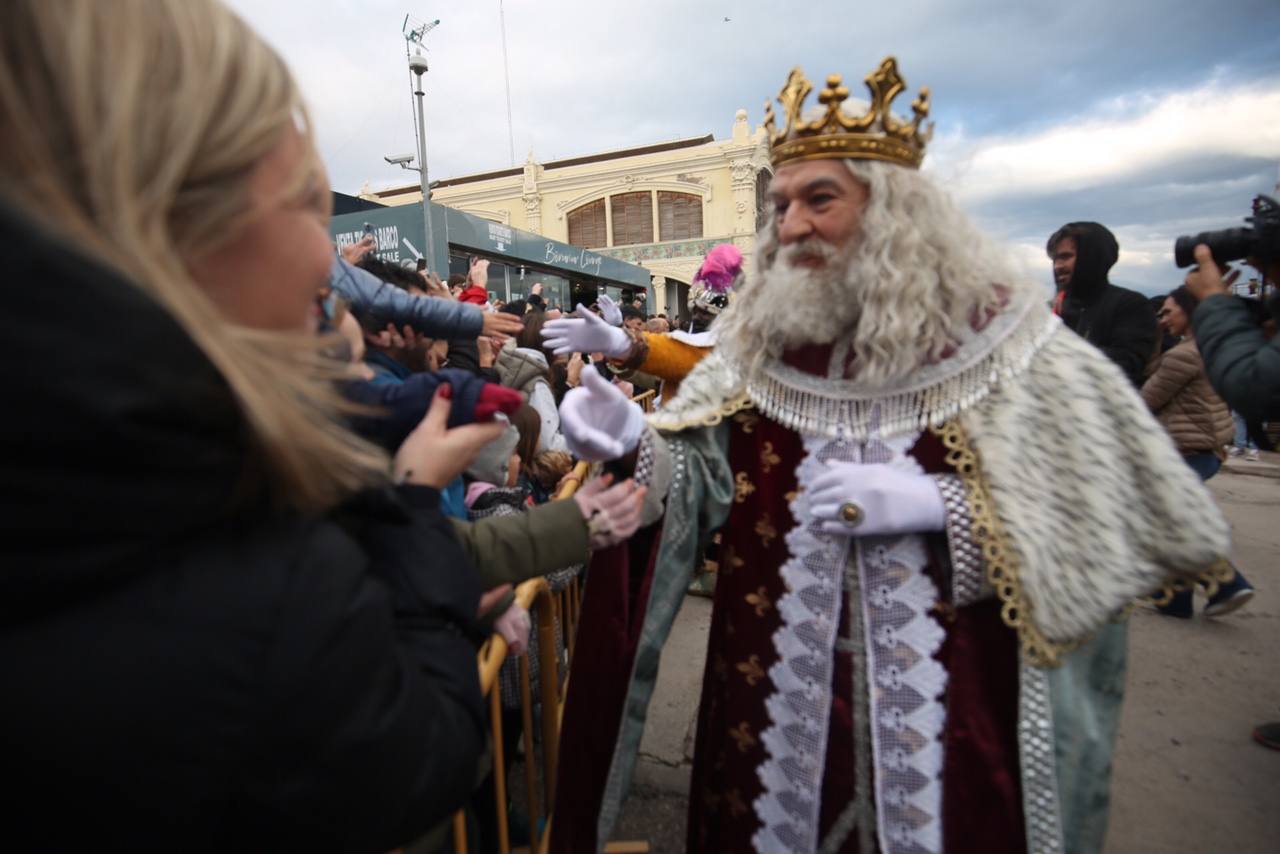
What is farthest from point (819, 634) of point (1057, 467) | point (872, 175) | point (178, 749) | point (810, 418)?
point (178, 749)

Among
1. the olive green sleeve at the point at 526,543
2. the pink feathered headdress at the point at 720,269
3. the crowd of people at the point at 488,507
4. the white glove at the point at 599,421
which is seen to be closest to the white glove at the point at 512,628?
the crowd of people at the point at 488,507

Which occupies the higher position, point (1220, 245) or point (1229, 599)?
point (1220, 245)

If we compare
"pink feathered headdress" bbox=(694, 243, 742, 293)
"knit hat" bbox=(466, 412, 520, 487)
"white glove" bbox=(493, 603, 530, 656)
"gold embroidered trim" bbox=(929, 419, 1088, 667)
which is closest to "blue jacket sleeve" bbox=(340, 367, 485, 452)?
"white glove" bbox=(493, 603, 530, 656)

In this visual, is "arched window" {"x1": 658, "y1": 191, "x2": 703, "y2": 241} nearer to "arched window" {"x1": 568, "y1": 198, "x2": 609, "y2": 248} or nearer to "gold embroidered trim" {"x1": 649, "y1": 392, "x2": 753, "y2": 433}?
"arched window" {"x1": 568, "y1": 198, "x2": 609, "y2": 248}

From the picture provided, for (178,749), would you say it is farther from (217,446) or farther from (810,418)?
(810,418)

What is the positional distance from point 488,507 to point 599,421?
98 cm

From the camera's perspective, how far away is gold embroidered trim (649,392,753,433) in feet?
5.44

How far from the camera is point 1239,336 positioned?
1880 mm

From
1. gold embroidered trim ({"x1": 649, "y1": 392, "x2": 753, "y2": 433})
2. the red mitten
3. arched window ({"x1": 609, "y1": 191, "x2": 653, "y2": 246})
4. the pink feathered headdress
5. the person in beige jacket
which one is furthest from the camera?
arched window ({"x1": 609, "y1": 191, "x2": 653, "y2": 246})

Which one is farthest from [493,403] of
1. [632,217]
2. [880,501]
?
[632,217]

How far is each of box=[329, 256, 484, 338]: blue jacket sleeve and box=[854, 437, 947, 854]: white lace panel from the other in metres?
1.76

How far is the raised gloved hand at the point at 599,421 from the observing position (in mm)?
1465

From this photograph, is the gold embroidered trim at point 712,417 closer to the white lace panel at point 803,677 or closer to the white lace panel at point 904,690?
the white lace panel at point 803,677

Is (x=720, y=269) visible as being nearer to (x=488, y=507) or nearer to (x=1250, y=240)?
(x=488, y=507)
